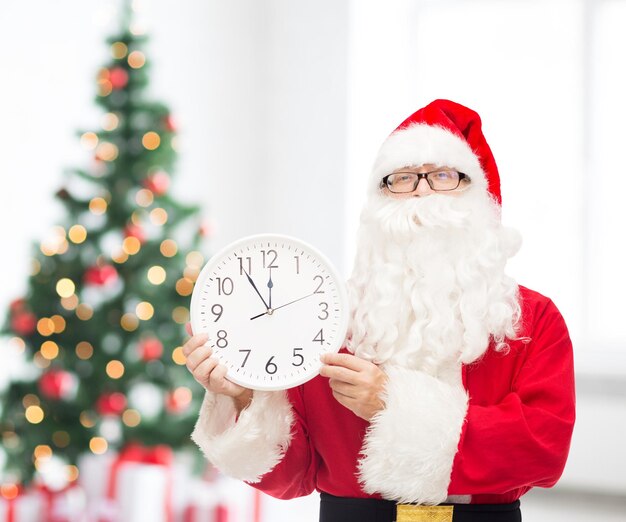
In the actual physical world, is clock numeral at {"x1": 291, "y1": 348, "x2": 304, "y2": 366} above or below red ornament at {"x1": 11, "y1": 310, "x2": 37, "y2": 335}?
above

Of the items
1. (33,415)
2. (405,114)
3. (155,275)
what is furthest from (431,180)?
(405,114)

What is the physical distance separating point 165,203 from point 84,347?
2.25 feet

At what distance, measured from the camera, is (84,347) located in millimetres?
3213

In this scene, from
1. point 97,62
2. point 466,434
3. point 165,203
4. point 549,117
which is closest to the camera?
point 466,434

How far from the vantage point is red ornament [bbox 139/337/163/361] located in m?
3.24

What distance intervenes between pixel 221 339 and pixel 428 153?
0.61 meters

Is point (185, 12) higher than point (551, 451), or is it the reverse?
point (185, 12)

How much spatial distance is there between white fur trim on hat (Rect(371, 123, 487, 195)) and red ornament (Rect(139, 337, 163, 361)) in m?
1.69

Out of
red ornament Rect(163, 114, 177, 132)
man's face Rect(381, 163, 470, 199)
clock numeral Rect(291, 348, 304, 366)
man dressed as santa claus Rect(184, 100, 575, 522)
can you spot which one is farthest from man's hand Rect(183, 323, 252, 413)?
red ornament Rect(163, 114, 177, 132)

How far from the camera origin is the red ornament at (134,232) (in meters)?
3.26

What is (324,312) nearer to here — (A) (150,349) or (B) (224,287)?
(B) (224,287)

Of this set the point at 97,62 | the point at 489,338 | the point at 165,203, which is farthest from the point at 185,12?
the point at 489,338

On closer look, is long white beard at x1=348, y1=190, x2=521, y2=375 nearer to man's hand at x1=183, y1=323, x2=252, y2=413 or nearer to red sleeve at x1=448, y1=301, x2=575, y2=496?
red sleeve at x1=448, y1=301, x2=575, y2=496

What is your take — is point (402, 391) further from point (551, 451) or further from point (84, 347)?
point (84, 347)
